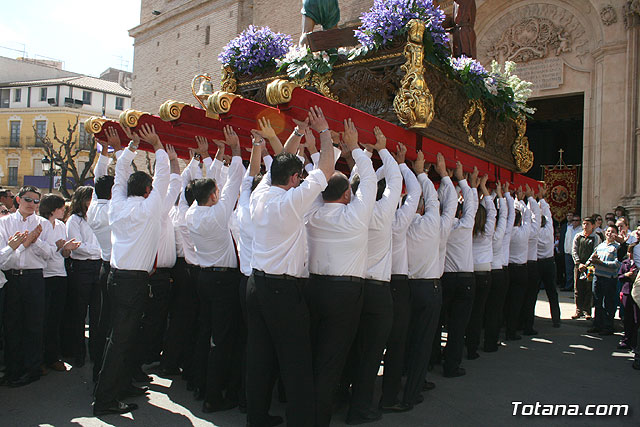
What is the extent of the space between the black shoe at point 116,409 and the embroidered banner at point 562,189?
1426cm

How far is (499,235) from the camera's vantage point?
261 inches

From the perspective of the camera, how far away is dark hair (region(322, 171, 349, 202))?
12.7 feet

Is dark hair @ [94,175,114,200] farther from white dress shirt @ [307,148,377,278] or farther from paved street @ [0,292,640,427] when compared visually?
white dress shirt @ [307,148,377,278]

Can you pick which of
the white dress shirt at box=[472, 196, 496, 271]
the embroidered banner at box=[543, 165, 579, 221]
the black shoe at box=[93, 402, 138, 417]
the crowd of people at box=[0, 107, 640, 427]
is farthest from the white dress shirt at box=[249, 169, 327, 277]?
the embroidered banner at box=[543, 165, 579, 221]

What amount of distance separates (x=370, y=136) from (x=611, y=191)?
1063 cm

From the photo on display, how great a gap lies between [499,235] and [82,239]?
4.71 meters

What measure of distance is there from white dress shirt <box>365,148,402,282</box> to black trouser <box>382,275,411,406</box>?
1.61 ft

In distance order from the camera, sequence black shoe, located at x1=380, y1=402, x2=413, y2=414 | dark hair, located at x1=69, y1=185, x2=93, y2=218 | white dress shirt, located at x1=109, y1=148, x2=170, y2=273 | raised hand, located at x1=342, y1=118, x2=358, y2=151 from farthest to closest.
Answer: dark hair, located at x1=69, y1=185, x2=93, y2=218 < black shoe, located at x1=380, y1=402, x2=413, y2=414 < white dress shirt, located at x1=109, y1=148, x2=170, y2=273 < raised hand, located at x1=342, y1=118, x2=358, y2=151

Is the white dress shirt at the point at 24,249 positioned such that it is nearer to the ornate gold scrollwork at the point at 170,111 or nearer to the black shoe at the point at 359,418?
the ornate gold scrollwork at the point at 170,111

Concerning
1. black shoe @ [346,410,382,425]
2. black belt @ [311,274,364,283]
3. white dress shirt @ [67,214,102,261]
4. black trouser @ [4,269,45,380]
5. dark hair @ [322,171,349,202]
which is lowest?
black shoe @ [346,410,382,425]

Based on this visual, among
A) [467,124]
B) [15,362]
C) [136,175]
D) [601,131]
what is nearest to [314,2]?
[467,124]

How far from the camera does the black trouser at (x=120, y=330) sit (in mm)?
4219

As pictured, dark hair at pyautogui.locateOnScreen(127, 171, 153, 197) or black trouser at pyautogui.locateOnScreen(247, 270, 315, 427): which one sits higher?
dark hair at pyautogui.locateOnScreen(127, 171, 153, 197)

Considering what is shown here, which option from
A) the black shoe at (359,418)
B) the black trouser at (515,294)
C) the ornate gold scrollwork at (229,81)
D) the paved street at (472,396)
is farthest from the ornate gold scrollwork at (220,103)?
the black trouser at (515,294)
